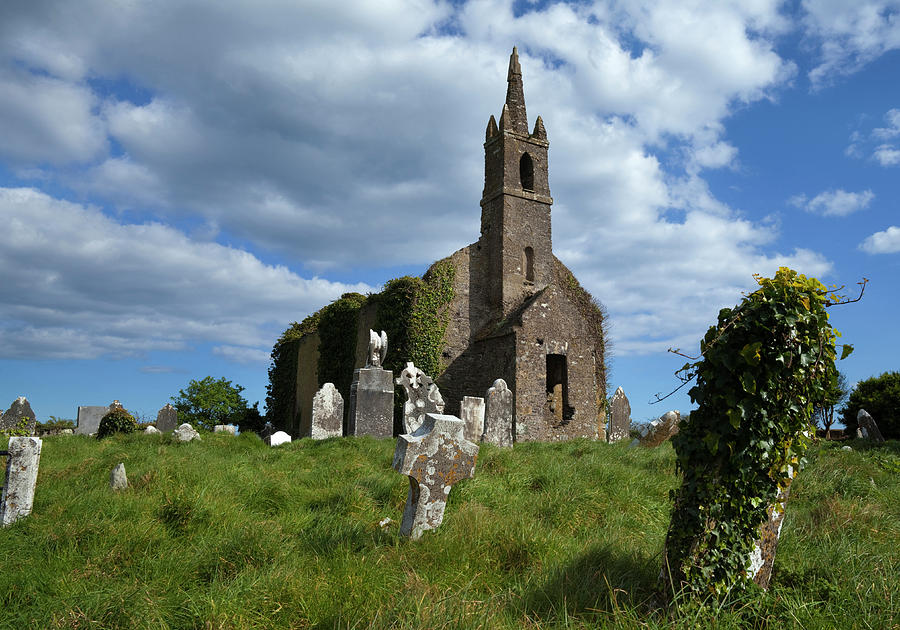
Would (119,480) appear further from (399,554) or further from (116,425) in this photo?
(116,425)

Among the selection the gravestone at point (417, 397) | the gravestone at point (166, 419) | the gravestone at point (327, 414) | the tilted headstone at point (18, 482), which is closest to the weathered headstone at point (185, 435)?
the gravestone at point (327, 414)

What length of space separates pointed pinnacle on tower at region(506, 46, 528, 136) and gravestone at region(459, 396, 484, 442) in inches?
516

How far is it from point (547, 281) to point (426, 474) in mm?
18216

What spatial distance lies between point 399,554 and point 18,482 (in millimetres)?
5200

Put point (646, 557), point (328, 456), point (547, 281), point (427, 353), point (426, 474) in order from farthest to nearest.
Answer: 1. point (547, 281)
2. point (427, 353)
3. point (328, 456)
4. point (426, 474)
5. point (646, 557)

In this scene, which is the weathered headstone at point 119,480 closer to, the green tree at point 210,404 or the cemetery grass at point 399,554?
the cemetery grass at point 399,554

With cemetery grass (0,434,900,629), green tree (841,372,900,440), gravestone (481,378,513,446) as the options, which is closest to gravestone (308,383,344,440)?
gravestone (481,378,513,446)

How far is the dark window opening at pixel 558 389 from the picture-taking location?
67.3ft

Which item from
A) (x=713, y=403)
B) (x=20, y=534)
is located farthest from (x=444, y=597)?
(x=20, y=534)

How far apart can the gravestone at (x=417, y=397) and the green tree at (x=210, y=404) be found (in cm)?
1631

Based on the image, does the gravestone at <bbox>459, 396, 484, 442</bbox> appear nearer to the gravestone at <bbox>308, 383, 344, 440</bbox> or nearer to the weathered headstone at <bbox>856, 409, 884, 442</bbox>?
the gravestone at <bbox>308, 383, 344, 440</bbox>

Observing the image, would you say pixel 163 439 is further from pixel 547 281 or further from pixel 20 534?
pixel 547 281

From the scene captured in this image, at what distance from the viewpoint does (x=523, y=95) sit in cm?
2400

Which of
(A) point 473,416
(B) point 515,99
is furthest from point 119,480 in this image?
(B) point 515,99
